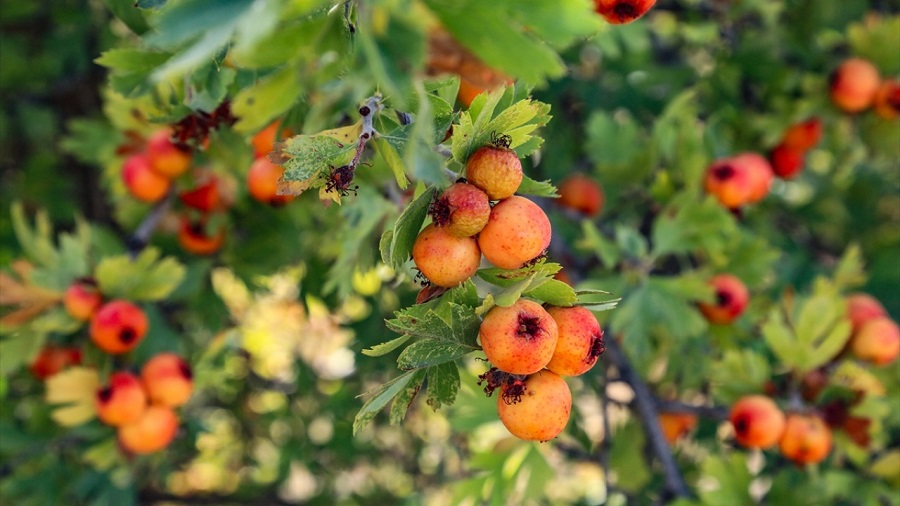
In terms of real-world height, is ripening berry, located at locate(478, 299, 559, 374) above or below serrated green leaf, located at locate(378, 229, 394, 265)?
below

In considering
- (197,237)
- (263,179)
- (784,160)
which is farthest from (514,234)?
(784,160)

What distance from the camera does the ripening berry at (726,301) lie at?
2.20m

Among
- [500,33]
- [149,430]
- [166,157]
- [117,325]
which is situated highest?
[500,33]

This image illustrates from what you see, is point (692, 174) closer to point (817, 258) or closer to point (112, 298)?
point (817, 258)

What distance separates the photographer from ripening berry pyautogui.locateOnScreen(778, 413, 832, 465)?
1.99 m

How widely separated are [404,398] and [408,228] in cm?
23

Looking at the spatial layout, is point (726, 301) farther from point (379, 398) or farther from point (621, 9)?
point (379, 398)

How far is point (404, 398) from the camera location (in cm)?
108

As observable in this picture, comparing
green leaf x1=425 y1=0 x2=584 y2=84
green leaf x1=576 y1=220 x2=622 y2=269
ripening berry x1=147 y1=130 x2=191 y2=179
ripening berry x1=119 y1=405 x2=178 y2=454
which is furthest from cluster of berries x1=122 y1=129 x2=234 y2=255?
green leaf x1=425 y1=0 x2=584 y2=84

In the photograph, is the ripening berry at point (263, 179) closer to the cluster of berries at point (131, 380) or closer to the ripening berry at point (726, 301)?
the cluster of berries at point (131, 380)

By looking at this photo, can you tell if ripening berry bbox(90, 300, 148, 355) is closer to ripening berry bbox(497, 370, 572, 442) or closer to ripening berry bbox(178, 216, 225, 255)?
ripening berry bbox(178, 216, 225, 255)

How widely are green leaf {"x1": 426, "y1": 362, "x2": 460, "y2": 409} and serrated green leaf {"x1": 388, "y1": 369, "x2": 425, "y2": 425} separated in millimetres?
20

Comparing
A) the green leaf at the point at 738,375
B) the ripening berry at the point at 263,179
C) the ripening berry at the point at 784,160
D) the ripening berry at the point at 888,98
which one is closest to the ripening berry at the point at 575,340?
the ripening berry at the point at 263,179

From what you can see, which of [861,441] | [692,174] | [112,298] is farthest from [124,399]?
[861,441]
